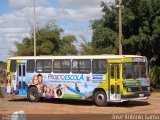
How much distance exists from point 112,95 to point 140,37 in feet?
32.9

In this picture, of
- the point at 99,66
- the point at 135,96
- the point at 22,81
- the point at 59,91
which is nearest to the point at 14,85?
the point at 22,81

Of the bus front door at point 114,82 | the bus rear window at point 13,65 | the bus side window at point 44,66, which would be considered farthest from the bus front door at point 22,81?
the bus front door at point 114,82

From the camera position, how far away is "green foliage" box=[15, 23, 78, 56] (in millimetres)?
56094

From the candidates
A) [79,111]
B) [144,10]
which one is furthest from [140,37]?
[79,111]

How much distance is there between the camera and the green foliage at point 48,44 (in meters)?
56.1

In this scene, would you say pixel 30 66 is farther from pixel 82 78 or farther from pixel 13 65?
pixel 82 78

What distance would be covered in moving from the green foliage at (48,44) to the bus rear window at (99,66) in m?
33.3

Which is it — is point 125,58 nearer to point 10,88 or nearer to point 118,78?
point 118,78

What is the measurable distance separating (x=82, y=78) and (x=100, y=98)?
5.01ft

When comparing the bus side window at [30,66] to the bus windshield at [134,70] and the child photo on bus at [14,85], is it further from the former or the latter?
the bus windshield at [134,70]

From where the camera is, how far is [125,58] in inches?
844

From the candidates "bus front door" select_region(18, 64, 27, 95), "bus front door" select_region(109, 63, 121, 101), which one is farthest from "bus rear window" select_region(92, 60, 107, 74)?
"bus front door" select_region(18, 64, 27, 95)

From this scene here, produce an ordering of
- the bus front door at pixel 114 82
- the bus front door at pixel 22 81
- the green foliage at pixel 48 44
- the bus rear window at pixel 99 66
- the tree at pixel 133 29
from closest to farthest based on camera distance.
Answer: the bus front door at pixel 114 82
the bus rear window at pixel 99 66
the bus front door at pixel 22 81
the tree at pixel 133 29
the green foliage at pixel 48 44

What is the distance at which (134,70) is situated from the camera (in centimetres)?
2175
